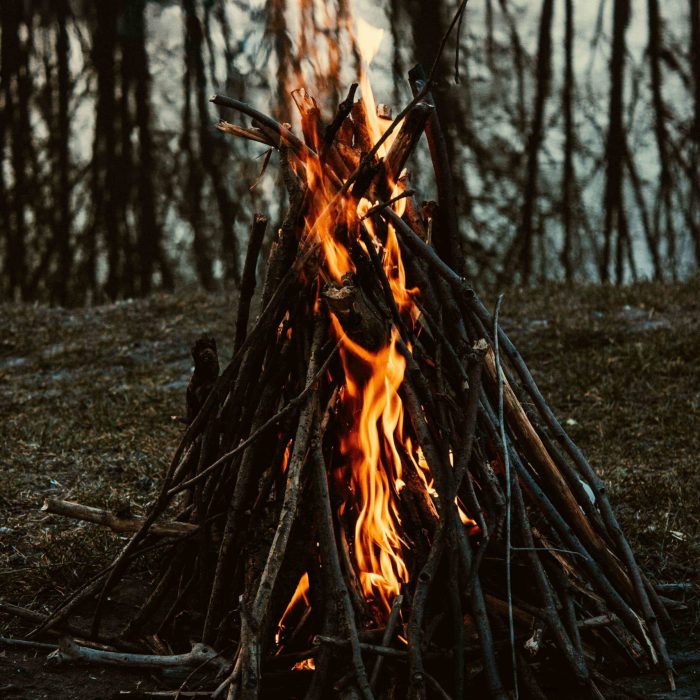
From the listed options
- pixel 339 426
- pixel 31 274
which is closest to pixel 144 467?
pixel 339 426

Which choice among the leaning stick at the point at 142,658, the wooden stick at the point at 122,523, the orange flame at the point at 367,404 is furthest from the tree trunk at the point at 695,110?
the leaning stick at the point at 142,658

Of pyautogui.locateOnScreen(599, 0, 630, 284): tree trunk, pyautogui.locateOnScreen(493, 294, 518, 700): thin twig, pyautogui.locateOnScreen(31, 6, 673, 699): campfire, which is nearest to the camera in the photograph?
pyautogui.locateOnScreen(493, 294, 518, 700): thin twig

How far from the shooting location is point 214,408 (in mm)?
3287

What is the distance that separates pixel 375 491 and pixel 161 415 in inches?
157

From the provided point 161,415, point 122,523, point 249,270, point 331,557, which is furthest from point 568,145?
point 331,557

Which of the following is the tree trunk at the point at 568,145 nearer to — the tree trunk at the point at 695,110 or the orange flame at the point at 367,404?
the tree trunk at the point at 695,110

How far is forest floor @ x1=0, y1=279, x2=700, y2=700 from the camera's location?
3.75 metres

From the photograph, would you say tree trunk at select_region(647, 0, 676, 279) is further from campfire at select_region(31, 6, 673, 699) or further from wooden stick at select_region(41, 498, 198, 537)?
wooden stick at select_region(41, 498, 198, 537)

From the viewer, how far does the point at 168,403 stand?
6.94m

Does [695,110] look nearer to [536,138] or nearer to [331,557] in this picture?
[536,138]

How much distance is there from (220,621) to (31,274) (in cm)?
1277

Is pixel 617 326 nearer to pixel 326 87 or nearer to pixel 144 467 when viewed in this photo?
pixel 144 467

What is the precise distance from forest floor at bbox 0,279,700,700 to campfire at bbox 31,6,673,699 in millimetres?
323

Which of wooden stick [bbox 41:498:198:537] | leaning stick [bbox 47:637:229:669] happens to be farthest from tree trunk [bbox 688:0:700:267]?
leaning stick [bbox 47:637:229:669]
